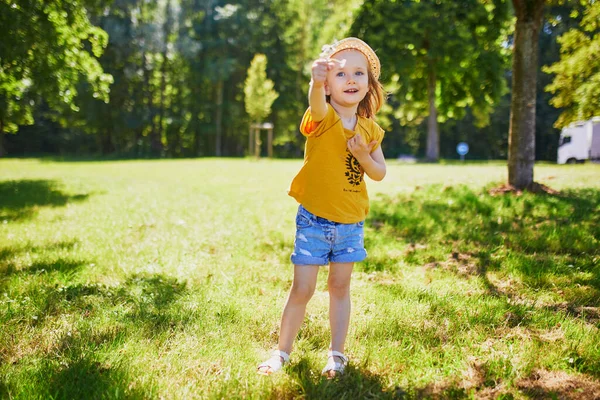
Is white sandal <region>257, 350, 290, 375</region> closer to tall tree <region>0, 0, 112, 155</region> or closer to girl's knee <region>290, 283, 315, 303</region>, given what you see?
girl's knee <region>290, 283, 315, 303</region>

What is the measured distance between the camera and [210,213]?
7887 millimetres

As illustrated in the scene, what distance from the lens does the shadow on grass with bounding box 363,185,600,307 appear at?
423 centimetres

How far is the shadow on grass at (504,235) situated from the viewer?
4.23m

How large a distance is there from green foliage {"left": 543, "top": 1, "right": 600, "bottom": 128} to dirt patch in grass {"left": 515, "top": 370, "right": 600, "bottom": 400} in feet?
40.6

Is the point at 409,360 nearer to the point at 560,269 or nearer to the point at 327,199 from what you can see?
the point at 327,199

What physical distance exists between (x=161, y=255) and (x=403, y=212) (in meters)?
4.00

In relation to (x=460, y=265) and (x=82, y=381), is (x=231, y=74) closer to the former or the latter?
(x=460, y=265)

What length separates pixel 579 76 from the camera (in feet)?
45.6

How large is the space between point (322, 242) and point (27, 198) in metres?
9.37

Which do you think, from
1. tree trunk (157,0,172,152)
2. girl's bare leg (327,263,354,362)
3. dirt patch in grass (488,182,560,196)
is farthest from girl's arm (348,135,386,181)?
tree trunk (157,0,172,152)

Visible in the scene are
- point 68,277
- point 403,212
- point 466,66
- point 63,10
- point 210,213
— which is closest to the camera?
point 68,277

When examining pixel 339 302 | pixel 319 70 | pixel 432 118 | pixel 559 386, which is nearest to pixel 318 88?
pixel 319 70

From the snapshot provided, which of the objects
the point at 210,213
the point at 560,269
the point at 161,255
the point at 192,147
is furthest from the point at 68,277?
the point at 192,147

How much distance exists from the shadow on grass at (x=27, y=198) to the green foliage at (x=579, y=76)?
13826 millimetres
